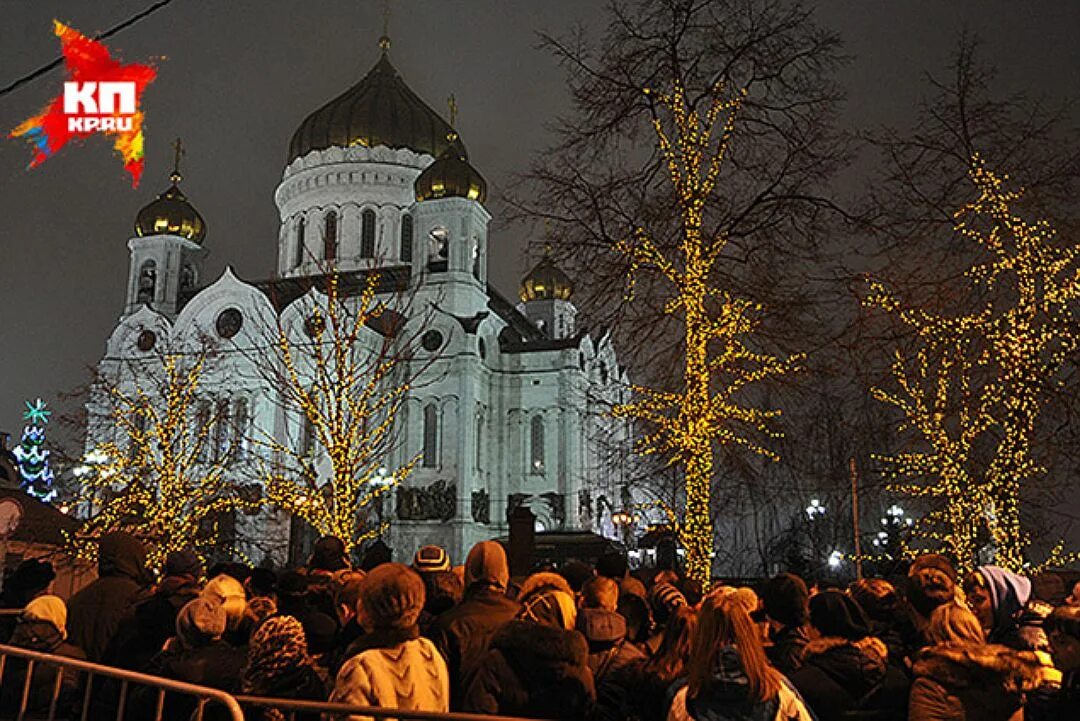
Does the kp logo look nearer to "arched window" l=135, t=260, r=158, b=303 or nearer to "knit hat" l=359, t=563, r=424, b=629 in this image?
"knit hat" l=359, t=563, r=424, b=629

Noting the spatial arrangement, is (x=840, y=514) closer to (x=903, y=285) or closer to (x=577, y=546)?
(x=577, y=546)

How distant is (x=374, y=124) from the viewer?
5659 cm

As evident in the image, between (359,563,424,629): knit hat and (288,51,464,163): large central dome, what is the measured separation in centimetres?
5232

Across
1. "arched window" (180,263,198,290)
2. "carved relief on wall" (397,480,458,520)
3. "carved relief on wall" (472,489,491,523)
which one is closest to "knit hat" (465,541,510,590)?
"carved relief on wall" (397,480,458,520)

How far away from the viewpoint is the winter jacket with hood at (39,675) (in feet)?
20.8

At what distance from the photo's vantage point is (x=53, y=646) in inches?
263

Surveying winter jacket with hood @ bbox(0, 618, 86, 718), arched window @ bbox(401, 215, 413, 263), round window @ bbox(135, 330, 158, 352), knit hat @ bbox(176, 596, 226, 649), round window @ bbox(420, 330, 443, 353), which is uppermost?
arched window @ bbox(401, 215, 413, 263)

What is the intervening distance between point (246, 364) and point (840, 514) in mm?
28312

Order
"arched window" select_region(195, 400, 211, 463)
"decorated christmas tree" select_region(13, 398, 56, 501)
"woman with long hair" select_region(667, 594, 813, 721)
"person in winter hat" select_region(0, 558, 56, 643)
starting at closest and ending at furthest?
1. "woman with long hair" select_region(667, 594, 813, 721)
2. "person in winter hat" select_region(0, 558, 56, 643)
3. "arched window" select_region(195, 400, 211, 463)
4. "decorated christmas tree" select_region(13, 398, 56, 501)

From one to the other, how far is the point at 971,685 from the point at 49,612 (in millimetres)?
5818

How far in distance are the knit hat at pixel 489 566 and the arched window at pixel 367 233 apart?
166 feet

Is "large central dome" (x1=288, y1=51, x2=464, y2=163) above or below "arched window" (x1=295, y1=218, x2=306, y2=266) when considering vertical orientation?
above

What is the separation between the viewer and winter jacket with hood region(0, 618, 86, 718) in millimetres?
6344

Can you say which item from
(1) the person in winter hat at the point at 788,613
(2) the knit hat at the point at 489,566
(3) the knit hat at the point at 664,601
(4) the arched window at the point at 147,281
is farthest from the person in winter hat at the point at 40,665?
(4) the arched window at the point at 147,281
